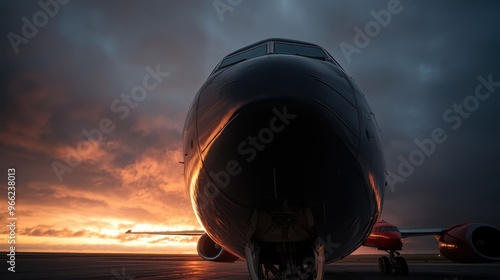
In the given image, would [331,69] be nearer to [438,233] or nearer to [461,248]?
[461,248]

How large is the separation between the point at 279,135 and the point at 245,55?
292cm

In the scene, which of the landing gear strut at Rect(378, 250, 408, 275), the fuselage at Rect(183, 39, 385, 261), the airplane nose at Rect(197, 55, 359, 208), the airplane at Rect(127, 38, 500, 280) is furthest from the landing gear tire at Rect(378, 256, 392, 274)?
the airplane nose at Rect(197, 55, 359, 208)

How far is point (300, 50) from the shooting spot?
558 centimetres

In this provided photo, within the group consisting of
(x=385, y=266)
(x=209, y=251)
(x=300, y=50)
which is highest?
(x=300, y=50)

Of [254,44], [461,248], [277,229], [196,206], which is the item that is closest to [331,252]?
[277,229]

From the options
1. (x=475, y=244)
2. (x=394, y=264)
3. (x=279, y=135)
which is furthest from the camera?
(x=394, y=264)

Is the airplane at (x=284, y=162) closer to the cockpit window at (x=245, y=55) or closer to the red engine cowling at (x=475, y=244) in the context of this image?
the cockpit window at (x=245, y=55)

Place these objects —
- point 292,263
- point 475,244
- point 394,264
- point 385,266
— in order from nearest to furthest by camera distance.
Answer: point 292,263 → point 475,244 → point 394,264 → point 385,266

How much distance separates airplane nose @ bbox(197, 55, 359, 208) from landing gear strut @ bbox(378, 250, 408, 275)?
15635 mm

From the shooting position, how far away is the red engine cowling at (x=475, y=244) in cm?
1097

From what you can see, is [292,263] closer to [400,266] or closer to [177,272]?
[177,272]

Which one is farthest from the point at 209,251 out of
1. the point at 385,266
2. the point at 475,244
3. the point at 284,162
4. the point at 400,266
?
the point at 385,266

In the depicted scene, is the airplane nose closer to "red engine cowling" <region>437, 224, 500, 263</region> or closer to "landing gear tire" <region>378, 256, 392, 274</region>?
"red engine cowling" <region>437, 224, 500, 263</region>

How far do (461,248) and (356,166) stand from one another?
10762mm
